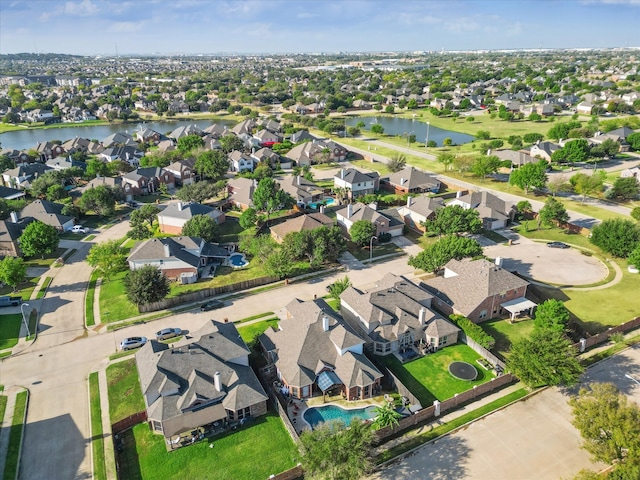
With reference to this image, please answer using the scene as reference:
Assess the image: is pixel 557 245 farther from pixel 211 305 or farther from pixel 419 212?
pixel 211 305

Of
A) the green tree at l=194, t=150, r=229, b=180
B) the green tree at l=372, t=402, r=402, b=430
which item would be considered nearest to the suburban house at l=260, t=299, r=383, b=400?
the green tree at l=372, t=402, r=402, b=430

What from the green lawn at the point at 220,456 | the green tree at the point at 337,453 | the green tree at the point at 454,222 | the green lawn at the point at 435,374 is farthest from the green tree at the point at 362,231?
the green tree at the point at 337,453

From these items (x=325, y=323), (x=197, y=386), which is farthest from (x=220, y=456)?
(x=325, y=323)

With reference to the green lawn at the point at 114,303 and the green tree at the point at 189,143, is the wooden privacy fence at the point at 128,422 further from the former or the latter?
the green tree at the point at 189,143

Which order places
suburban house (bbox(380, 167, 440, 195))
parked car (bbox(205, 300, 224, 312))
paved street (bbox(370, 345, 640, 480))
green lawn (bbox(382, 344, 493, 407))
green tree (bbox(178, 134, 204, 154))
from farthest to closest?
green tree (bbox(178, 134, 204, 154))
suburban house (bbox(380, 167, 440, 195))
parked car (bbox(205, 300, 224, 312))
green lawn (bbox(382, 344, 493, 407))
paved street (bbox(370, 345, 640, 480))

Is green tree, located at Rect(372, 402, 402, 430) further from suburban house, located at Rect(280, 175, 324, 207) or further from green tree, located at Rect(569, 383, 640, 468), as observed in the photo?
suburban house, located at Rect(280, 175, 324, 207)

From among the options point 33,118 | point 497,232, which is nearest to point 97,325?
point 497,232
